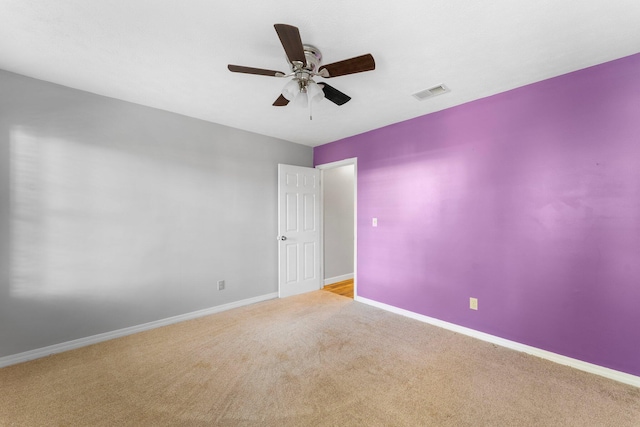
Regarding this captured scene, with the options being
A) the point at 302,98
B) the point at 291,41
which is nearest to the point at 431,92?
the point at 302,98

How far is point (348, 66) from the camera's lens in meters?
1.72

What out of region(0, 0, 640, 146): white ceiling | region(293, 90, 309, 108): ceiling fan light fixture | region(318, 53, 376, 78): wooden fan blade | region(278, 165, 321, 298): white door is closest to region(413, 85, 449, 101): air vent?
region(0, 0, 640, 146): white ceiling

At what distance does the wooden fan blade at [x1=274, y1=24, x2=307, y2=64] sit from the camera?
1.38 meters

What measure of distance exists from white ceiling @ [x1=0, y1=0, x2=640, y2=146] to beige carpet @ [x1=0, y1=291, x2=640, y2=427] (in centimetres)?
255

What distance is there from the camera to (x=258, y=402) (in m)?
1.81

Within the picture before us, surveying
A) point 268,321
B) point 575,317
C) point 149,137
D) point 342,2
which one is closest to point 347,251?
point 268,321

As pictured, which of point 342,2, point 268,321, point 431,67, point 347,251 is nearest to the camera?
point 342,2

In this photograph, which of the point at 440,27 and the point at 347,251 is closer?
the point at 440,27

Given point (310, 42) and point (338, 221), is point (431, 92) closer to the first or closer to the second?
point (310, 42)

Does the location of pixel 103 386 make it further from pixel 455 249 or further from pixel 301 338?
pixel 455 249

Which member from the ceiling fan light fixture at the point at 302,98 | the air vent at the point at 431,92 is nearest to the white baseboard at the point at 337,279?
the air vent at the point at 431,92

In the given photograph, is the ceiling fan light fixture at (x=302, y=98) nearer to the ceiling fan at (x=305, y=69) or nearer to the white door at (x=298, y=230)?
the ceiling fan at (x=305, y=69)

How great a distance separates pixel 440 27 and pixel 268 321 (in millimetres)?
3282

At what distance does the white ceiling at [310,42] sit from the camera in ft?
5.10
